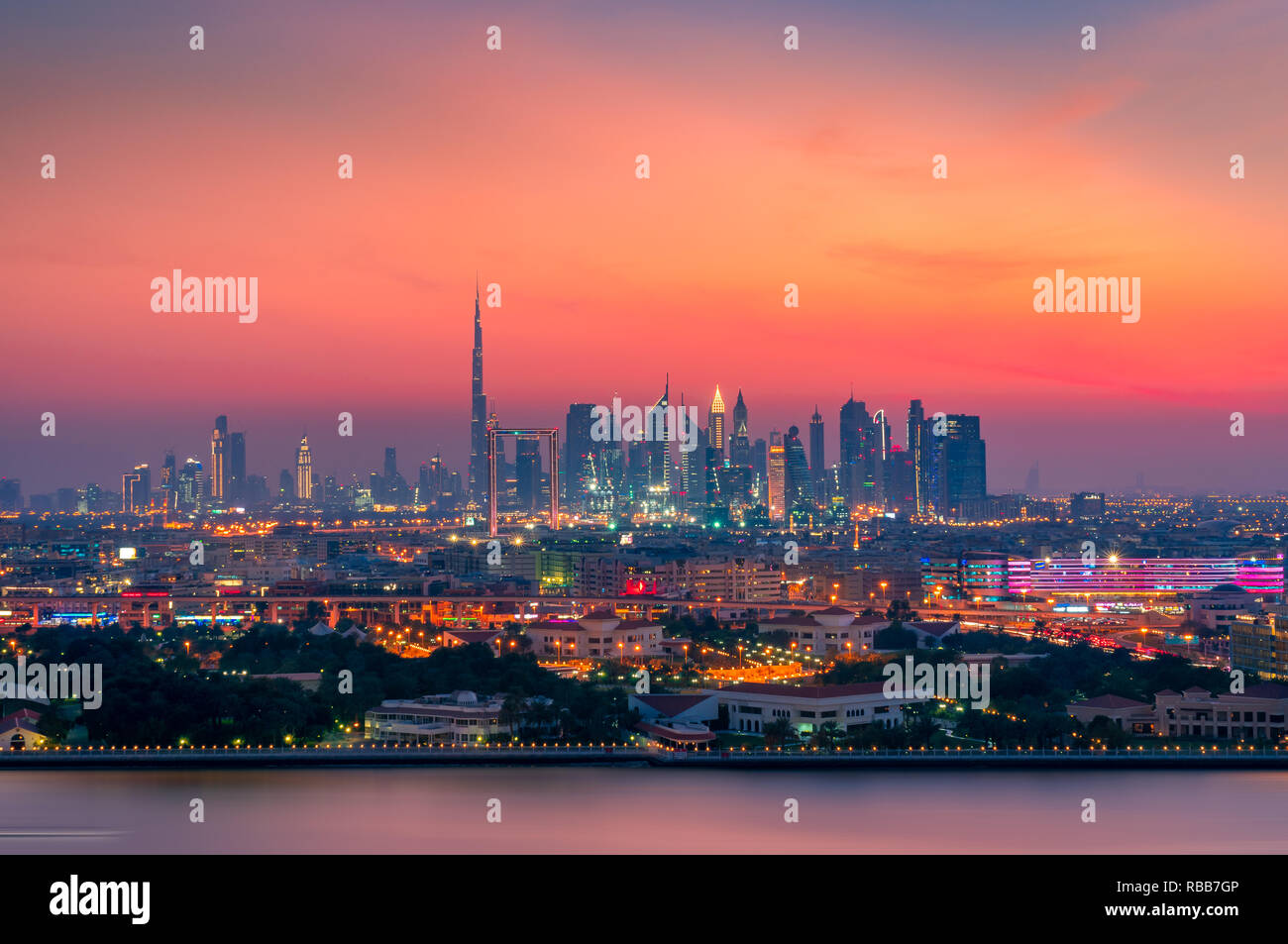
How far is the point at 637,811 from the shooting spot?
973 centimetres

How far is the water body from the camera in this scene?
8578 millimetres

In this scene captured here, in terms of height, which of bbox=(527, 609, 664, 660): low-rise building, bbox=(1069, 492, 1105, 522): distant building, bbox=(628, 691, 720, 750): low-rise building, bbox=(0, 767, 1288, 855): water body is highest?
bbox=(1069, 492, 1105, 522): distant building

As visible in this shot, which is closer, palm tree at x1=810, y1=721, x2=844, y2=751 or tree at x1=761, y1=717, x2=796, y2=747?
palm tree at x1=810, y1=721, x2=844, y2=751

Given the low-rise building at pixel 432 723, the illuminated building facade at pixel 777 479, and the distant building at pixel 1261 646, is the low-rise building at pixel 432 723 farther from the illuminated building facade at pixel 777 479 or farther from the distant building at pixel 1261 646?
the illuminated building facade at pixel 777 479

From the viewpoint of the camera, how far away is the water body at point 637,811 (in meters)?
8.58

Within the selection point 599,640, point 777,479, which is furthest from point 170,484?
point 599,640

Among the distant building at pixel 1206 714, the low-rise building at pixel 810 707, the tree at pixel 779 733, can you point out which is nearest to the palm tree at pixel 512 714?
the low-rise building at pixel 810 707

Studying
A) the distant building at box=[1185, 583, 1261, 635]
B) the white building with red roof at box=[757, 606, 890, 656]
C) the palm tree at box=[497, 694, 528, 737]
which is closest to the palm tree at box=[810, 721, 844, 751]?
the palm tree at box=[497, 694, 528, 737]

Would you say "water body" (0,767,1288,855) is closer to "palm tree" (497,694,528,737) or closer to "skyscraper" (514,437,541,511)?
Answer: "palm tree" (497,694,528,737)
